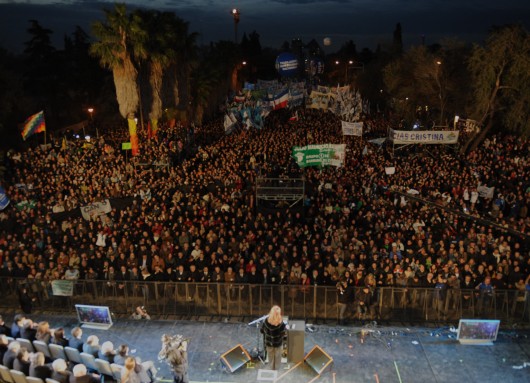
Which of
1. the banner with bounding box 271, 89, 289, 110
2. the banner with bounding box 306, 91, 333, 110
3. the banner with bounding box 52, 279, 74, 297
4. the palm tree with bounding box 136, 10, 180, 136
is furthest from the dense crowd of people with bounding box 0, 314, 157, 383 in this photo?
the banner with bounding box 306, 91, 333, 110

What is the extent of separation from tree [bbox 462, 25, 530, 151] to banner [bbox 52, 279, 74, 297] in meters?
24.6

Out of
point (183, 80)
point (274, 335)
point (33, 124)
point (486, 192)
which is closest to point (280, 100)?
point (183, 80)

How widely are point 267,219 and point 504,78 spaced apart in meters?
18.5

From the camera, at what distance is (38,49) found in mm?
41594

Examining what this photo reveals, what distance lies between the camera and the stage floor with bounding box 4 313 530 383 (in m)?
10.0

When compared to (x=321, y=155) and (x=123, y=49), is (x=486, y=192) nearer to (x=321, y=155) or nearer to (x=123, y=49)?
(x=321, y=155)

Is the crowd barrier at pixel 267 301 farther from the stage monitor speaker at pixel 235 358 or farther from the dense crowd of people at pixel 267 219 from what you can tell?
the stage monitor speaker at pixel 235 358

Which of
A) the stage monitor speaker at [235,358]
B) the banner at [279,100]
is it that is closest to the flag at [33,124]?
the banner at [279,100]

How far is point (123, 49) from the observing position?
25625 mm

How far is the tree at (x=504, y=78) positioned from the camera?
25562mm

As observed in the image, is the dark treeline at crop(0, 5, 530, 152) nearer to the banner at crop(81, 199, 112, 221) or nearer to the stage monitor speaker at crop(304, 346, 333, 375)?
the banner at crop(81, 199, 112, 221)

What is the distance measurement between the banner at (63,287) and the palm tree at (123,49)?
47.5ft

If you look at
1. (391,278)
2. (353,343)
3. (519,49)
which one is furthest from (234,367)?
(519,49)

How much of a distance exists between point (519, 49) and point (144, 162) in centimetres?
2153
